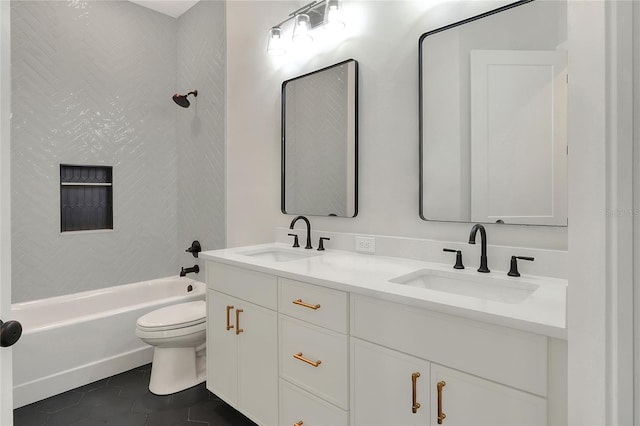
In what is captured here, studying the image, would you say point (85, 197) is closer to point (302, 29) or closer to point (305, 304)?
point (302, 29)

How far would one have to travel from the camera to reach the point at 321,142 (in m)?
2.21

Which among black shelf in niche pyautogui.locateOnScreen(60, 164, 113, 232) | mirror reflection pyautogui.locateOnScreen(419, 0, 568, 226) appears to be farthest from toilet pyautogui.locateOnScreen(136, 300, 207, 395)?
mirror reflection pyautogui.locateOnScreen(419, 0, 568, 226)

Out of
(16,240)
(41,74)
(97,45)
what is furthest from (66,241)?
(97,45)

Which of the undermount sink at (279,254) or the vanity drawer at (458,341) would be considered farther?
the undermount sink at (279,254)

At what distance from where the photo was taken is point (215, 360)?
203cm

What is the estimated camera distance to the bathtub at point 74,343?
87.2 inches

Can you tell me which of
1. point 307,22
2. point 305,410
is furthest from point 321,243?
point 307,22

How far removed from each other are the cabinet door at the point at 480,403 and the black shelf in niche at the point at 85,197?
3201 millimetres

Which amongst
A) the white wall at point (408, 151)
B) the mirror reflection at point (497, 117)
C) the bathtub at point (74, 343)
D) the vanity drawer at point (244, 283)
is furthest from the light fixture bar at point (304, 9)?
the bathtub at point (74, 343)

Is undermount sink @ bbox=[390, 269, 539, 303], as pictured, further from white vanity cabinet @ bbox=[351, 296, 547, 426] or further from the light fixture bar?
the light fixture bar

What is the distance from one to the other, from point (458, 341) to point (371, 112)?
4.35ft

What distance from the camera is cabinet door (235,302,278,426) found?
1.64 metres

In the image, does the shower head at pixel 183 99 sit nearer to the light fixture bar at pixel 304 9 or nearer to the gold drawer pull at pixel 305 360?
the light fixture bar at pixel 304 9
